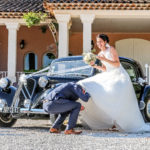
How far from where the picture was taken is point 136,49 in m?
15.4

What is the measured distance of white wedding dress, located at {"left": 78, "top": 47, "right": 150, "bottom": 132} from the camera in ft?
17.7

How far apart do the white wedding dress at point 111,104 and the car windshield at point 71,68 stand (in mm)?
→ 742

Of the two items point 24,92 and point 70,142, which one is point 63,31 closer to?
point 24,92

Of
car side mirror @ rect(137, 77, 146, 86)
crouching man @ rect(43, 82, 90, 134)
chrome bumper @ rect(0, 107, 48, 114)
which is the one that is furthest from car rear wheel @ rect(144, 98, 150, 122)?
chrome bumper @ rect(0, 107, 48, 114)

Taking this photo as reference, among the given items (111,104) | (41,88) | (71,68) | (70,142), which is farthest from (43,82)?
(70,142)

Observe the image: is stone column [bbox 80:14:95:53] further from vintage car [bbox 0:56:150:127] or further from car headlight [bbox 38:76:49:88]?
car headlight [bbox 38:76:49:88]

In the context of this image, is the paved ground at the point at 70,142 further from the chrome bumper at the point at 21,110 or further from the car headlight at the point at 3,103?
the car headlight at the point at 3,103

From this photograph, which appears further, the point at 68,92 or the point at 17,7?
the point at 17,7

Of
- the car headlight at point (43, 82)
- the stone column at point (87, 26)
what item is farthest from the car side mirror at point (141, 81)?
the stone column at point (87, 26)

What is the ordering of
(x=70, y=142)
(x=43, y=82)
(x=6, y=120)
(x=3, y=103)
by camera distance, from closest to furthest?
(x=70, y=142) < (x=43, y=82) < (x=3, y=103) < (x=6, y=120)

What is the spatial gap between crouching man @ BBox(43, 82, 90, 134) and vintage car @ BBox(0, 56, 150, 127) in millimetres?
329

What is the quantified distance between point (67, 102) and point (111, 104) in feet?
2.64

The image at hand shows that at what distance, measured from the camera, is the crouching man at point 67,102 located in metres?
4.96

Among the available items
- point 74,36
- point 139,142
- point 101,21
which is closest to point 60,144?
point 139,142
